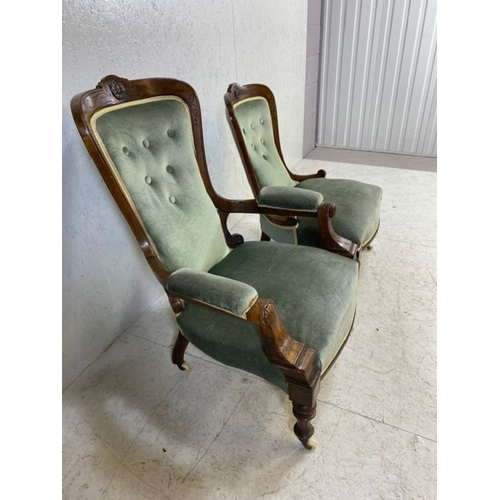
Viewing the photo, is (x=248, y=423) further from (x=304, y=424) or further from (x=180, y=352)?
(x=180, y=352)

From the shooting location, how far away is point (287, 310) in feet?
3.36

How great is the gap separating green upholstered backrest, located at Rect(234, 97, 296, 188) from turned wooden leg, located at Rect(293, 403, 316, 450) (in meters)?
1.02

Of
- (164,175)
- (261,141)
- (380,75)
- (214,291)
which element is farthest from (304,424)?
(380,75)

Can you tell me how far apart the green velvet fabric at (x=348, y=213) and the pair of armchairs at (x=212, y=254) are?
0.52 ft

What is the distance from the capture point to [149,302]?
178cm

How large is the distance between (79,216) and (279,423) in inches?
41.6

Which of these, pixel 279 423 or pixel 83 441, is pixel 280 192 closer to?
pixel 279 423

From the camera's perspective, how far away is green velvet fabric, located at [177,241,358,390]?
0.98 meters

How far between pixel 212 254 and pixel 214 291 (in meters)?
0.41

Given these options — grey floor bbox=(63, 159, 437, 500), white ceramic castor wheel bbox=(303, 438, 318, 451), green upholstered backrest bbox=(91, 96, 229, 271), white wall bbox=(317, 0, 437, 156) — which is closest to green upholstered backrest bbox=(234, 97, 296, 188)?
green upholstered backrest bbox=(91, 96, 229, 271)

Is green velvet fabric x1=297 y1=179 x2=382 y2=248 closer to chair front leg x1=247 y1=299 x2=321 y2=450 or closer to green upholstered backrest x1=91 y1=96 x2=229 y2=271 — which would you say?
green upholstered backrest x1=91 y1=96 x2=229 y2=271

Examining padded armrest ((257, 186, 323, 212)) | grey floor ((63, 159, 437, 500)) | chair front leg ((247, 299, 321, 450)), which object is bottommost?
grey floor ((63, 159, 437, 500))

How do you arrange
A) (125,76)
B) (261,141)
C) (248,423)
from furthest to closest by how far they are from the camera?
(261,141) → (125,76) → (248,423)
